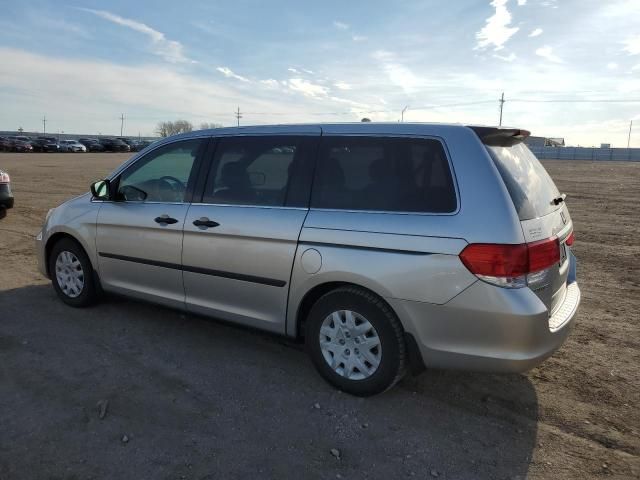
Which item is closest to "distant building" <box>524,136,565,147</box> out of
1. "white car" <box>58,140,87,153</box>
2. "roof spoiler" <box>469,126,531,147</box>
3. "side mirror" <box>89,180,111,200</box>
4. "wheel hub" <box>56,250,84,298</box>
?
"roof spoiler" <box>469,126,531,147</box>

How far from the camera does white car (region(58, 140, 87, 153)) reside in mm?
54969

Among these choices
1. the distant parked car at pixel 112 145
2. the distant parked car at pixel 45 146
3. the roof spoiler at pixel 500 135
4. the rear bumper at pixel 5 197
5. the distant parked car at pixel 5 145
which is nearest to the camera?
the roof spoiler at pixel 500 135

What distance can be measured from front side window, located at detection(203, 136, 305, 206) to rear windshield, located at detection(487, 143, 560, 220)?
141 centimetres

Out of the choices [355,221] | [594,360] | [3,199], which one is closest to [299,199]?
[355,221]

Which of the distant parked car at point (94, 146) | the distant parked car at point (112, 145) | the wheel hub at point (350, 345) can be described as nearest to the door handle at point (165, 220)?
the wheel hub at point (350, 345)

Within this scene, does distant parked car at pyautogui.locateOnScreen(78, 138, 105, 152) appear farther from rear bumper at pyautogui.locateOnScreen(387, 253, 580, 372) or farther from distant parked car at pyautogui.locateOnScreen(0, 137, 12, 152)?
rear bumper at pyautogui.locateOnScreen(387, 253, 580, 372)

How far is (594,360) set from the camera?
4098mm

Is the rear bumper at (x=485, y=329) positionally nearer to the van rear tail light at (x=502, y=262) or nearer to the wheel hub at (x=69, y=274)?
the van rear tail light at (x=502, y=262)

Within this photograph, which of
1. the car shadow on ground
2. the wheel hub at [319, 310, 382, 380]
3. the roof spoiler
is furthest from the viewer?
the wheel hub at [319, 310, 382, 380]

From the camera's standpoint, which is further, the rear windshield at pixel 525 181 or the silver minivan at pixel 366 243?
the rear windshield at pixel 525 181

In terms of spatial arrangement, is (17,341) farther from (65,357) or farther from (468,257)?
(468,257)

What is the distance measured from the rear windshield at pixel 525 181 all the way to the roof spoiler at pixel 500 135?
35 mm

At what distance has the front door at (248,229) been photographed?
3.69m

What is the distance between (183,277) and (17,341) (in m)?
1.52
